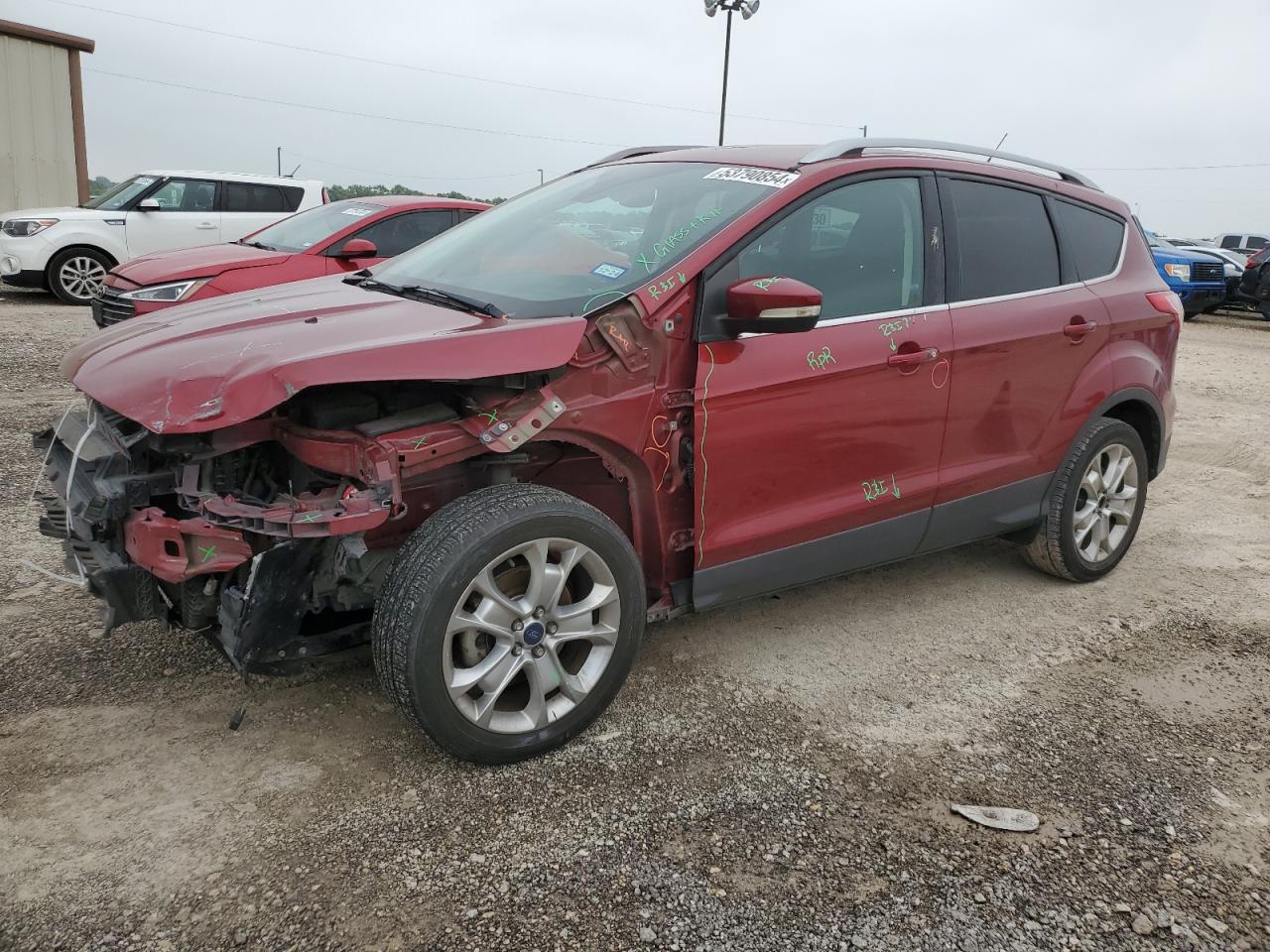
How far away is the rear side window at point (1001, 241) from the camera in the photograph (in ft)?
12.1

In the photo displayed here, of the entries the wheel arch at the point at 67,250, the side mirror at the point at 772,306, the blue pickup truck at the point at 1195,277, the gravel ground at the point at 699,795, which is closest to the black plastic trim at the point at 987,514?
the gravel ground at the point at 699,795

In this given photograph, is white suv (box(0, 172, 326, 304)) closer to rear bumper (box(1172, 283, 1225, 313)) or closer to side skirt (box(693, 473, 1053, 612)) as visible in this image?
side skirt (box(693, 473, 1053, 612))

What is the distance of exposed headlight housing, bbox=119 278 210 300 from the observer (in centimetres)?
711

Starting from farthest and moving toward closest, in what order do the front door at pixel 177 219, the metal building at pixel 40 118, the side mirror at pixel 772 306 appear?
1. the metal building at pixel 40 118
2. the front door at pixel 177 219
3. the side mirror at pixel 772 306

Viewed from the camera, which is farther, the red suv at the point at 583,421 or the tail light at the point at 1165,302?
the tail light at the point at 1165,302

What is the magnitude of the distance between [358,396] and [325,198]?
1074 centimetres

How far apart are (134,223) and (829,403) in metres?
11.0

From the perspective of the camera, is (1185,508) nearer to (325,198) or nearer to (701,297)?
(701,297)

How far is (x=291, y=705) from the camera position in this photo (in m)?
3.11

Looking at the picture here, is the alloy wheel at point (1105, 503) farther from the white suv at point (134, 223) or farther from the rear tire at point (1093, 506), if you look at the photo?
the white suv at point (134, 223)

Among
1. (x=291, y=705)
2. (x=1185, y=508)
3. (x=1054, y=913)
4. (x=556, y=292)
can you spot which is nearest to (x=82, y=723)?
(x=291, y=705)

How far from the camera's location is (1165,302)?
4.48 metres

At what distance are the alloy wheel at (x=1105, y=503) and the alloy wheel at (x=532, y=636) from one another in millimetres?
2457

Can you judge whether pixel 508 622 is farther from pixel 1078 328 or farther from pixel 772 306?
pixel 1078 328
